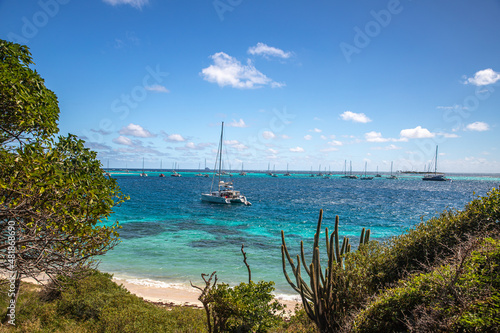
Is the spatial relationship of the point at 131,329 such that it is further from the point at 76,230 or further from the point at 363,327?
the point at 363,327

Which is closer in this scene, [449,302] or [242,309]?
[449,302]

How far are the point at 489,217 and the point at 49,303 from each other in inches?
544

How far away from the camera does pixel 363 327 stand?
5.57m

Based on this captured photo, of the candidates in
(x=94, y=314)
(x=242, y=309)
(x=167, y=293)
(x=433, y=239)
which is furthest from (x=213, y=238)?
(x=433, y=239)

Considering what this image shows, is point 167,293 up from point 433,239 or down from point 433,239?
down

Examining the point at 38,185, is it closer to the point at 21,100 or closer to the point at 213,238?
the point at 21,100

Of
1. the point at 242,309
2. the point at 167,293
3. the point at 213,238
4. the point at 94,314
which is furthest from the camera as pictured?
the point at 213,238

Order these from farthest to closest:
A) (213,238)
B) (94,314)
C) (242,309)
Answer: (213,238) < (94,314) < (242,309)

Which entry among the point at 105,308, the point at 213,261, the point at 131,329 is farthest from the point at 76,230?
the point at 213,261

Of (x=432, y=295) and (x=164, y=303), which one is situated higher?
(x=432, y=295)

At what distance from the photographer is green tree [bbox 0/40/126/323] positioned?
179 inches

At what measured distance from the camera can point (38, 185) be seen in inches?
179

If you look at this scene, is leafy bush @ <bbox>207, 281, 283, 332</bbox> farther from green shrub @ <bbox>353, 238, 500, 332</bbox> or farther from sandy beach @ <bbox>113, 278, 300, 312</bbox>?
sandy beach @ <bbox>113, 278, 300, 312</bbox>

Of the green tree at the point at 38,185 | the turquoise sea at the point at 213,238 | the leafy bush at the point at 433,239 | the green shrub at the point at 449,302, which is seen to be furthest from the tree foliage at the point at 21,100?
the turquoise sea at the point at 213,238
